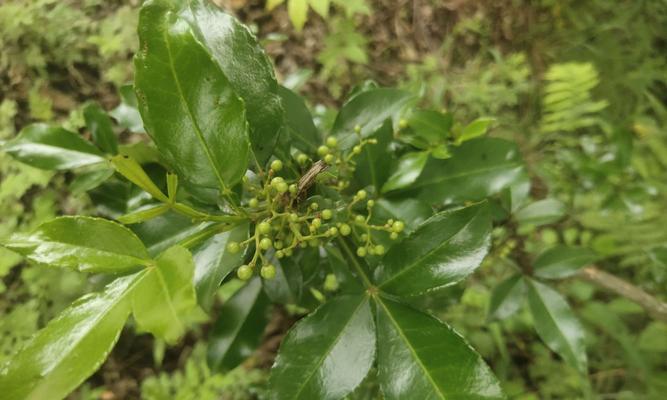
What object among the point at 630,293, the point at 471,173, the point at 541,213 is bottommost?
the point at 630,293

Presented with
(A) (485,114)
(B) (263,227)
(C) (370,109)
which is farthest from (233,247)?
(A) (485,114)

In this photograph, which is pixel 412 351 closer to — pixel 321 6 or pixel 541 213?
pixel 541 213

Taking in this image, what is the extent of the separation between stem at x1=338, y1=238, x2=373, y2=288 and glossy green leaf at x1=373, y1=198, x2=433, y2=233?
8cm

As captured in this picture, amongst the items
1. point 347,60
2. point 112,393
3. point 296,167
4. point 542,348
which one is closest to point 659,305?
point 542,348

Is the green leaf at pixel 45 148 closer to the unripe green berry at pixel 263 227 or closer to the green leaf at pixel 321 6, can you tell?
the unripe green berry at pixel 263 227

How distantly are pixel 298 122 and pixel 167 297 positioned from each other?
47 centimetres

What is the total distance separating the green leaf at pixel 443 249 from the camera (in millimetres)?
640

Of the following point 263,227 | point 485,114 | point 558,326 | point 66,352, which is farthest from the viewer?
point 485,114

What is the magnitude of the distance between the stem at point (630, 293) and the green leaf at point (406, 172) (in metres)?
0.99

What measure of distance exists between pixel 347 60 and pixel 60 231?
201cm

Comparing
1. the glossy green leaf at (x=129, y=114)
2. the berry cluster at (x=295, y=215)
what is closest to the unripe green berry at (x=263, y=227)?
the berry cluster at (x=295, y=215)

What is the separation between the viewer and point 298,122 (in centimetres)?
85

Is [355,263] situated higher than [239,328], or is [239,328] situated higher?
[355,263]

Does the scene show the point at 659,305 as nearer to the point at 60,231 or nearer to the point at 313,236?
the point at 313,236
